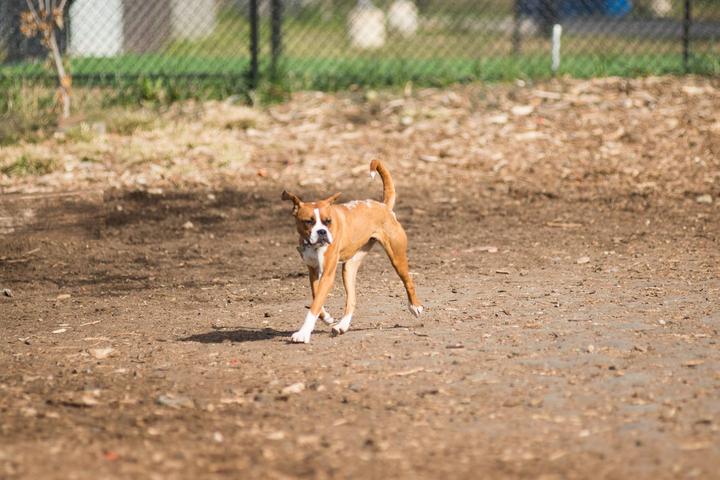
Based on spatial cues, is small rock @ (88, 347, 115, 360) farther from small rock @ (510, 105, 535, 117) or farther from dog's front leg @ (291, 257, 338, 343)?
small rock @ (510, 105, 535, 117)

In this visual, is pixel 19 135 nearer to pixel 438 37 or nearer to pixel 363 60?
pixel 363 60

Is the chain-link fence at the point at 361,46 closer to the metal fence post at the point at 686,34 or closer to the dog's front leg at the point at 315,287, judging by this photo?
the metal fence post at the point at 686,34

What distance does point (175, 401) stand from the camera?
4719 millimetres

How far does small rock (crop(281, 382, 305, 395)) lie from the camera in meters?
4.82

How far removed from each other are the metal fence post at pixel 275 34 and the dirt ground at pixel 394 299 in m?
0.58

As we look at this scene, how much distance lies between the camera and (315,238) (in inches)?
212

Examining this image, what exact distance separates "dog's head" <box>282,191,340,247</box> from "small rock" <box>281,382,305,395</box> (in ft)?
2.66

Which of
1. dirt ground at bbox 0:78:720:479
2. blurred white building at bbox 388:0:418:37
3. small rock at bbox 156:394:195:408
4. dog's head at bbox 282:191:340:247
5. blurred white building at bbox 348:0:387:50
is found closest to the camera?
dirt ground at bbox 0:78:720:479

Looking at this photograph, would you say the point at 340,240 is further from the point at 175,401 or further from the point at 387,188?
the point at 175,401

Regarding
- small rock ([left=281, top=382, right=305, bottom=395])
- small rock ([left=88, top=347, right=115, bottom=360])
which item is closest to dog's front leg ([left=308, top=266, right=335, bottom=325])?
small rock ([left=281, top=382, right=305, bottom=395])

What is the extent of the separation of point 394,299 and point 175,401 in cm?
224

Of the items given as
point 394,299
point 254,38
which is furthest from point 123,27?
point 394,299

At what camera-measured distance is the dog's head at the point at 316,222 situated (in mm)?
5387

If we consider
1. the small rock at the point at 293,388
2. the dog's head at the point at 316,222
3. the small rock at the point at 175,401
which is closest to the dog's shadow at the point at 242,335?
the dog's head at the point at 316,222
